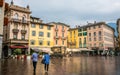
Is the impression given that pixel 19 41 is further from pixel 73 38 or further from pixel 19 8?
pixel 73 38

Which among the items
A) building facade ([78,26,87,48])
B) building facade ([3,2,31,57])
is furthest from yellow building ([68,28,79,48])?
building facade ([3,2,31,57])

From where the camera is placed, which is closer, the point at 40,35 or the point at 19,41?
the point at 19,41

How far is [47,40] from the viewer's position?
6638cm

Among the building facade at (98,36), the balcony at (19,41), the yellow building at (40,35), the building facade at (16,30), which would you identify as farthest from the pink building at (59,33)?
the building facade at (98,36)

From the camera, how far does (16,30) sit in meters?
56.7

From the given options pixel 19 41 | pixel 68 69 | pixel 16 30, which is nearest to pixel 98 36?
pixel 19 41

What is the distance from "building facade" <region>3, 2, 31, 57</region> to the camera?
2191 inches

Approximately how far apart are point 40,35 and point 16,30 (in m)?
9.74

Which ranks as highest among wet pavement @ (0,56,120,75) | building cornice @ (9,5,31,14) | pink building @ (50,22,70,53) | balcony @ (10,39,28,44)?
building cornice @ (9,5,31,14)

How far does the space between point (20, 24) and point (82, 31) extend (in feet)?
134

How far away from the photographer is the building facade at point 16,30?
5565cm

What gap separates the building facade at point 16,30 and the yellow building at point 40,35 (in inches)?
97.5

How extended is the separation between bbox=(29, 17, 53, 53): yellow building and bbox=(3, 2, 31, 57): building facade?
2477 millimetres

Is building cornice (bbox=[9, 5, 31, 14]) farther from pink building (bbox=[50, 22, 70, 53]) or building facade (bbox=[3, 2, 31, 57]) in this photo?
pink building (bbox=[50, 22, 70, 53])
